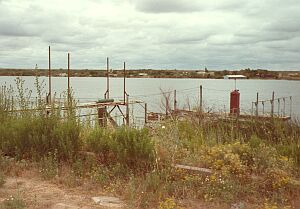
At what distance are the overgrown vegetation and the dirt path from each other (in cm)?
24

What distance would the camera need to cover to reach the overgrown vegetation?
223 inches

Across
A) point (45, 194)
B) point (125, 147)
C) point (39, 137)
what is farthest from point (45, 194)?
point (39, 137)

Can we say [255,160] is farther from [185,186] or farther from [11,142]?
[11,142]

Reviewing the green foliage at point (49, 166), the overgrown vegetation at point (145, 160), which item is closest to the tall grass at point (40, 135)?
the overgrown vegetation at point (145, 160)

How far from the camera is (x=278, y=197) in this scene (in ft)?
18.0

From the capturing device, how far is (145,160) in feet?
22.2

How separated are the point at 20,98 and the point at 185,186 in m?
4.65

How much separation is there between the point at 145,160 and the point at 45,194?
73.1 inches

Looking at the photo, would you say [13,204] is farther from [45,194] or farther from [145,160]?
[145,160]

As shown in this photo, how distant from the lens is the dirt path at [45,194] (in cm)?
534

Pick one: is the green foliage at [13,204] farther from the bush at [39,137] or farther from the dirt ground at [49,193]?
the bush at [39,137]

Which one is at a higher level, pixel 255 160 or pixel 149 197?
pixel 255 160

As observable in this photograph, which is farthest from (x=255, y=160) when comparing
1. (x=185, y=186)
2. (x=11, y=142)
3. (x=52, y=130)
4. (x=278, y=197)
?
(x=11, y=142)

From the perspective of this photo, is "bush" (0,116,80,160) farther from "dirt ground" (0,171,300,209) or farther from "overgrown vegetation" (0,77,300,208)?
"dirt ground" (0,171,300,209)
